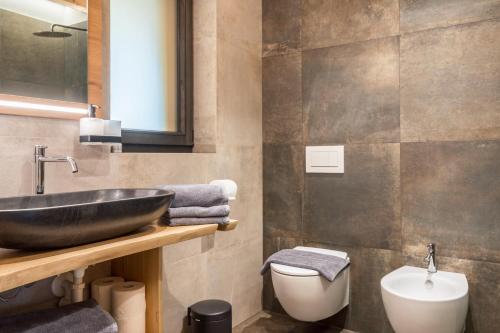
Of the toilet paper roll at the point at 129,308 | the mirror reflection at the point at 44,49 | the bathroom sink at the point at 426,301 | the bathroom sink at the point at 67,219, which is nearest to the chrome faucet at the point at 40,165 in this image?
the bathroom sink at the point at 67,219

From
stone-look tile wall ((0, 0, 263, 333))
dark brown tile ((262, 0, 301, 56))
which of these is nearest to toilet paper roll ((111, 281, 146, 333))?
stone-look tile wall ((0, 0, 263, 333))

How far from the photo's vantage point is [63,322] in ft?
3.78

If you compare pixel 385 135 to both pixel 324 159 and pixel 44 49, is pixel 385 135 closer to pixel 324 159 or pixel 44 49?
pixel 324 159

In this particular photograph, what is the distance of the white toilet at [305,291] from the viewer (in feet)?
6.43

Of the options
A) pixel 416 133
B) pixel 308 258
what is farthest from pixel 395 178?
pixel 308 258

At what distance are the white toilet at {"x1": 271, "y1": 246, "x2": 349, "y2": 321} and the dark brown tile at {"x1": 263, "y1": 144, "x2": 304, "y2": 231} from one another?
0.53 m

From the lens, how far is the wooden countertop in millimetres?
895

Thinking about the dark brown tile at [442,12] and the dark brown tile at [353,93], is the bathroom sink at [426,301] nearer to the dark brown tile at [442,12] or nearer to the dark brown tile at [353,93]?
the dark brown tile at [353,93]

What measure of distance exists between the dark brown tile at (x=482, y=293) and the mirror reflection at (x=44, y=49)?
2.03m

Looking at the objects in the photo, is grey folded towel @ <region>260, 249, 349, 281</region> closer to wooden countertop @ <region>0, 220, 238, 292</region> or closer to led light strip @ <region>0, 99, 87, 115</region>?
wooden countertop @ <region>0, 220, 238, 292</region>

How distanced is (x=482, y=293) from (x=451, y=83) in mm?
1097

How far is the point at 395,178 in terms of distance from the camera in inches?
86.4

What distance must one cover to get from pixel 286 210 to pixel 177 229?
1306mm

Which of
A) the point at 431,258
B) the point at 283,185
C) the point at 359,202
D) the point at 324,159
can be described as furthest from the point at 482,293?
the point at 283,185
